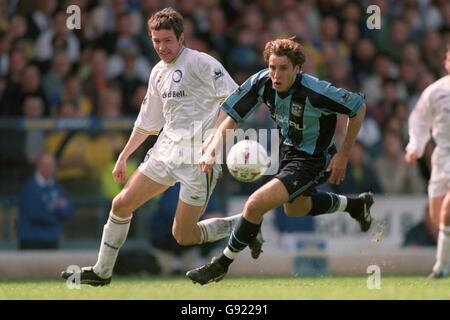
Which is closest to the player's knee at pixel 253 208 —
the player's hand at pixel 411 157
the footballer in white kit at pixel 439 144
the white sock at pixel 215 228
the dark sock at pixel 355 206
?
the white sock at pixel 215 228

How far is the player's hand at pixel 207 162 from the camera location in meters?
8.02

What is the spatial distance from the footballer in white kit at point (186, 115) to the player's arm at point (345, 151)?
3.16 ft

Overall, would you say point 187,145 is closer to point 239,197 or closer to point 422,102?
point 422,102

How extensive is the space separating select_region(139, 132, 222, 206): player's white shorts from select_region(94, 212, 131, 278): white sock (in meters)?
0.43

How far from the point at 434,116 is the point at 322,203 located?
4.91 ft

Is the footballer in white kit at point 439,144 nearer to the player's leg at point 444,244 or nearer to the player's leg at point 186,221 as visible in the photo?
the player's leg at point 444,244

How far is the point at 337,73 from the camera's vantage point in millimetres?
14414

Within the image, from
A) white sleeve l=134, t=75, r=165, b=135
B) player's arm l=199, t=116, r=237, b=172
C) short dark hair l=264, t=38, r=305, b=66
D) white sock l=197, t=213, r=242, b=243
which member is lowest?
white sock l=197, t=213, r=242, b=243

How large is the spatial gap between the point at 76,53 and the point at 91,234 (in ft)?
8.27

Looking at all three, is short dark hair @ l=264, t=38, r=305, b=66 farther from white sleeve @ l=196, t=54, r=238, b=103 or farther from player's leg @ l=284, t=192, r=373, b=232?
player's leg @ l=284, t=192, r=373, b=232

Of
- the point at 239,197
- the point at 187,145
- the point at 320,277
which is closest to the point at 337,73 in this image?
the point at 239,197

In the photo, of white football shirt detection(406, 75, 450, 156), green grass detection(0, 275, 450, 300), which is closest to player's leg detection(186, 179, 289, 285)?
green grass detection(0, 275, 450, 300)

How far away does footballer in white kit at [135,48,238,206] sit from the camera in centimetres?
875

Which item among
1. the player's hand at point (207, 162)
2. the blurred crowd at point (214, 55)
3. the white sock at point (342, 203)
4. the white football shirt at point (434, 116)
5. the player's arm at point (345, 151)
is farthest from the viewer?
the blurred crowd at point (214, 55)
